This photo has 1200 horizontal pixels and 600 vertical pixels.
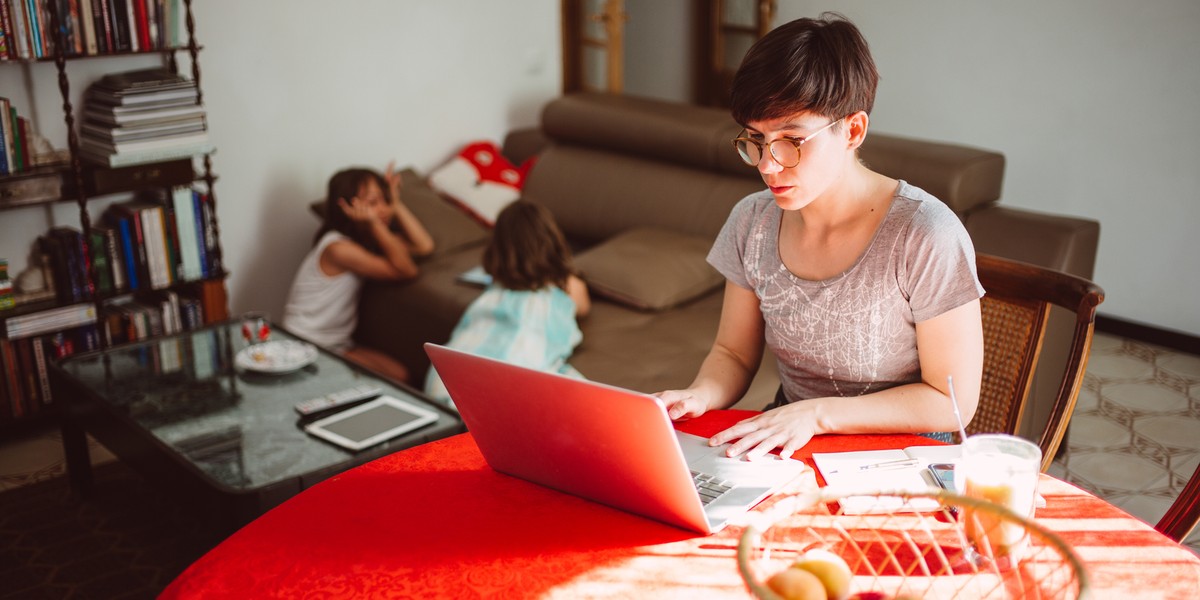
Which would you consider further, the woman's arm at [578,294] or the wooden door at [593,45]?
the wooden door at [593,45]

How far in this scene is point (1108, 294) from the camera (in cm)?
388

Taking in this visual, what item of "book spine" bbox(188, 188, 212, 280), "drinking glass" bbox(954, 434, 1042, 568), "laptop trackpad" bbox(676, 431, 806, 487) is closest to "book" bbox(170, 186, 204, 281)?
"book spine" bbox(188, 188, 212, 280)

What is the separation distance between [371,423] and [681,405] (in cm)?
120

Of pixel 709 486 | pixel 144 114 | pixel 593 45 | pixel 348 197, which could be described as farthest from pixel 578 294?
pixel 593 45

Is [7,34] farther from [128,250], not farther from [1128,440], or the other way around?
[1128,440]

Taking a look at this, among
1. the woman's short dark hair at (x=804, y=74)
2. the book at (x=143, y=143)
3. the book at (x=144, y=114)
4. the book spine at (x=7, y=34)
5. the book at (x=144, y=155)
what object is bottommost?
the book at (x=144, y=155)

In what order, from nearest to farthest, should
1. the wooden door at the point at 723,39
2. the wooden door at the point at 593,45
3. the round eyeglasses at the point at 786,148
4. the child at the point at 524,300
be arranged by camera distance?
the round eyeglasses at the point at 786,148
the child at the point at 524,300
the wooden door at the point at 593,45
the wooden door at the point at 723,39

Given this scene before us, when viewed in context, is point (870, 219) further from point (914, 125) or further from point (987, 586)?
point (914, 125)

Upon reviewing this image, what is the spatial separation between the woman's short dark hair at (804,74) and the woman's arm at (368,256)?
220 centimetres

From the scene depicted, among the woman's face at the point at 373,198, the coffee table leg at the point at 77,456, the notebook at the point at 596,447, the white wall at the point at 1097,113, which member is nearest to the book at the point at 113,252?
the coffee table leg at the point at 77,456

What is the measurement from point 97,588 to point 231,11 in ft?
6.80

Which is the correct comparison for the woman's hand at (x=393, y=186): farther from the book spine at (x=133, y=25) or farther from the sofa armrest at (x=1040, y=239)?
the sofa armrest at (x=1040, y=239)

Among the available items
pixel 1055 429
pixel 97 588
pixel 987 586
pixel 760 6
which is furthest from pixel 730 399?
pixel 760 6

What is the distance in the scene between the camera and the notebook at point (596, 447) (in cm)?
107
